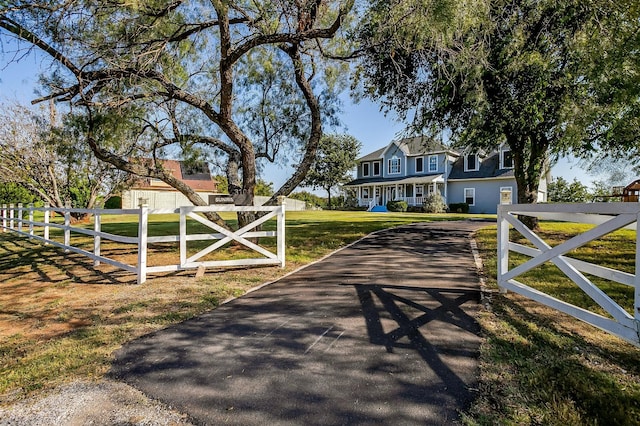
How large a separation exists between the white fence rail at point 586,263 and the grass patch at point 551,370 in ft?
0.89

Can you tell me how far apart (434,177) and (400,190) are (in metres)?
4.31

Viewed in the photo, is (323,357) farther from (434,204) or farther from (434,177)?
(434,177)

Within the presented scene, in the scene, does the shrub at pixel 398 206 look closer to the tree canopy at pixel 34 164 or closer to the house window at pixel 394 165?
the house window at pixel 394 165

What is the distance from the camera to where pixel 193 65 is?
10.1 metres

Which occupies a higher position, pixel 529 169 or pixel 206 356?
pixel 529 169

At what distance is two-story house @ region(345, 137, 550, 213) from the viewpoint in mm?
29062

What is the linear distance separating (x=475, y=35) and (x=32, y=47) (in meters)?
9.60

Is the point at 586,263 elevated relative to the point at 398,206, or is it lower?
lower

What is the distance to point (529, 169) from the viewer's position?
37.0 ft

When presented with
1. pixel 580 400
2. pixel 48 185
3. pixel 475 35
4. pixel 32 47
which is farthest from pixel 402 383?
pixel 48 185

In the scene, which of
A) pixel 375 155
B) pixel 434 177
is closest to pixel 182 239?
pixel 434 177

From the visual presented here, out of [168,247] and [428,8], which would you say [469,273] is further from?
[168,247]

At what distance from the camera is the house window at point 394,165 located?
35281mm

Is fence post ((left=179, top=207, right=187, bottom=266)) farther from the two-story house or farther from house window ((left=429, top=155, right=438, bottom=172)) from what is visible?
house window ((left=429, top=155, right=438, bottom=172))
